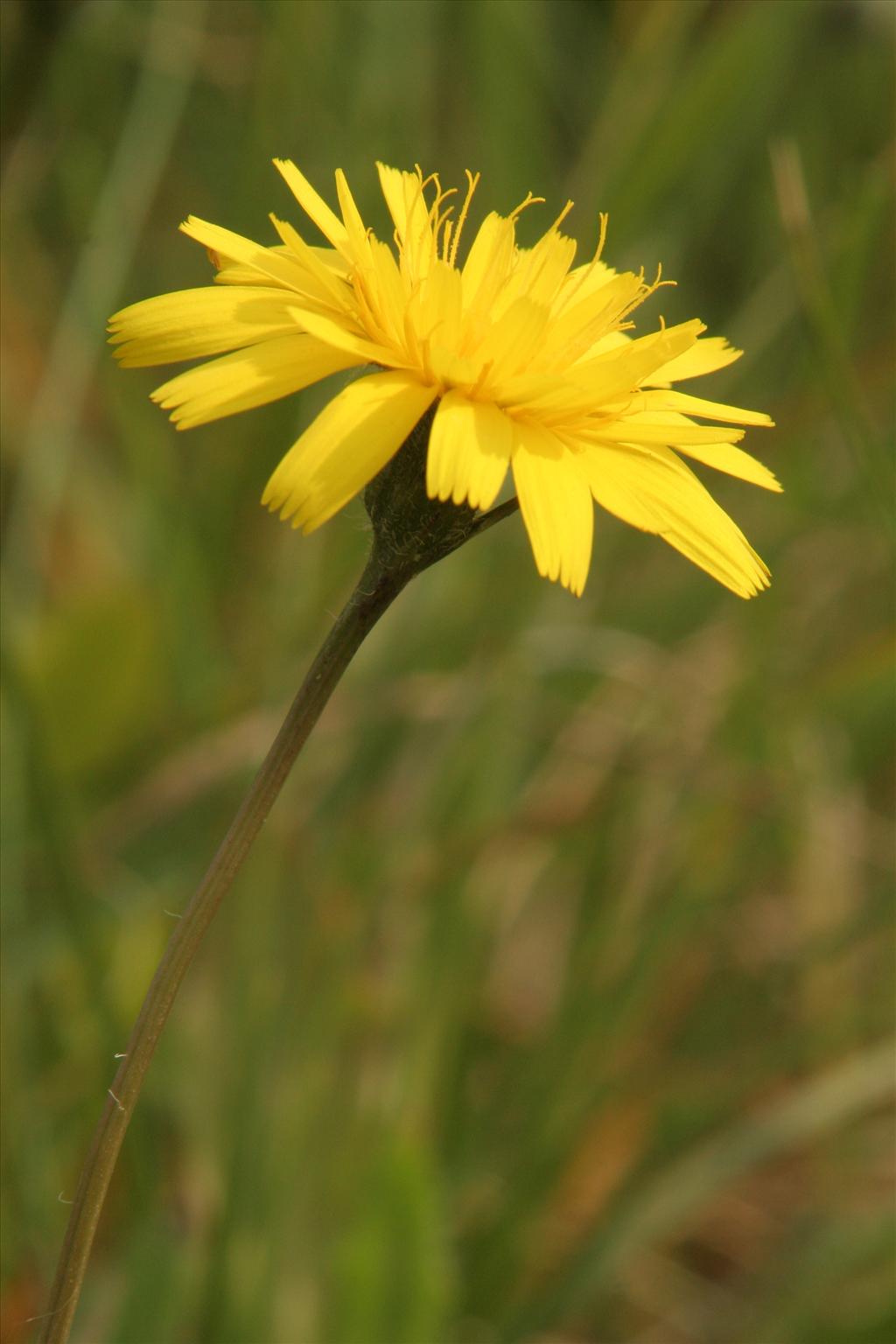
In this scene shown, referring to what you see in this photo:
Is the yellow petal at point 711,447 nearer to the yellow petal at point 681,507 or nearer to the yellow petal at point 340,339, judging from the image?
the yellow petal at point 681,507

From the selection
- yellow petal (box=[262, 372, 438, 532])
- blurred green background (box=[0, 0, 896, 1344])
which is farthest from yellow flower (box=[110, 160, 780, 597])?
blurred green background (box=[0, 0, 896, 1344])

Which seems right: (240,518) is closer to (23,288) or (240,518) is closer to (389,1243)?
(23,288)

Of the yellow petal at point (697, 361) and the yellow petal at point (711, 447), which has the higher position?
the yellow petal at point (697, 361)

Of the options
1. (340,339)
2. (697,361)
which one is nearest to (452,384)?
(340,339)

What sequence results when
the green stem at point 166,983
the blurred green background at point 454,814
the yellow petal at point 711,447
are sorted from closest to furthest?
the green stem at point 166,983 → the yellow petal at point 711,447 → the blurred green background at point 454,814

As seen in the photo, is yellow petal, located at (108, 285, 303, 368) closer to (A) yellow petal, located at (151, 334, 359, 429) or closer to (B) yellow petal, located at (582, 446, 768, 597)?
(A) yellow petal, located at (151, 334, 359, 429)

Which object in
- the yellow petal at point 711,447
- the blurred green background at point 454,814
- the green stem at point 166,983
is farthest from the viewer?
the blurred green background at point 454,814

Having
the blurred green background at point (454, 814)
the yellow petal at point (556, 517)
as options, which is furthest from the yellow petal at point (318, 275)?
the blurred green background at point (454, 814)

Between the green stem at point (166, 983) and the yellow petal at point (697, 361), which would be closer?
the green stem at point (166, 983)
